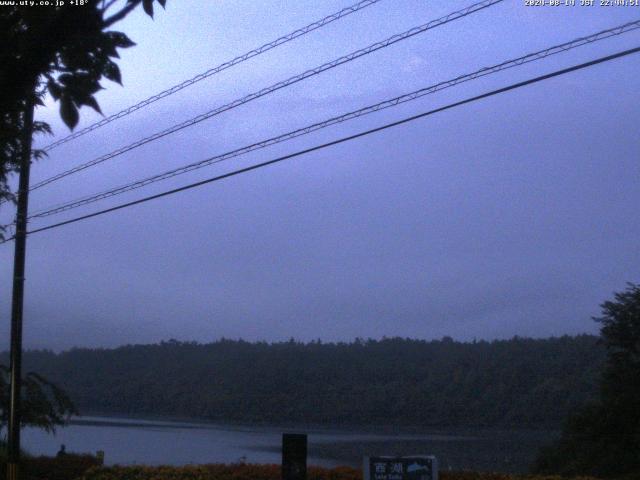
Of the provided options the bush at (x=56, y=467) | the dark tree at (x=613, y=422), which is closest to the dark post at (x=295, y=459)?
the bush at (x=56, y=467)

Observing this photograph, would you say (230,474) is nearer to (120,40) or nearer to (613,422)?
(613,422)

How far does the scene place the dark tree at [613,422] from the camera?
70.4ft

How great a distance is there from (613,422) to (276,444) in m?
12.2

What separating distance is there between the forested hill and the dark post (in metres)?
19.9

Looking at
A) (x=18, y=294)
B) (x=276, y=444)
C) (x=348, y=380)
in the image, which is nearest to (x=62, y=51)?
(x=18, y=294)

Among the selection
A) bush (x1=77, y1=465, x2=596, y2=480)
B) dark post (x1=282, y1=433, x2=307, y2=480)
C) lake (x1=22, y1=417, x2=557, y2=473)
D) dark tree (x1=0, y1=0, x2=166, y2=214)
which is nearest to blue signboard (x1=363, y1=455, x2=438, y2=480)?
dark post (x1=282, y1=433, x2=307, y2=480)

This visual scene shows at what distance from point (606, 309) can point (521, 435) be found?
8544 millimetres

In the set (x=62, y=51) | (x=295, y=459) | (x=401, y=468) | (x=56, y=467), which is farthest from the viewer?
(x=56, y=467)

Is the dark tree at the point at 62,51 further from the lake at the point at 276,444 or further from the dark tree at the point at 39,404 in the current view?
the lake at the point at 276,444

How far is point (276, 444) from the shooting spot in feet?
99.9

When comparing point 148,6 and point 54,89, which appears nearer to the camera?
point 54,89

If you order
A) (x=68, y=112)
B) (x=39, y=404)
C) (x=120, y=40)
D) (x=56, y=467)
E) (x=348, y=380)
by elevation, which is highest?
(x=120, y=40)

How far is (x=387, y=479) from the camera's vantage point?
39.6 ft

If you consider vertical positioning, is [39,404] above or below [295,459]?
above
